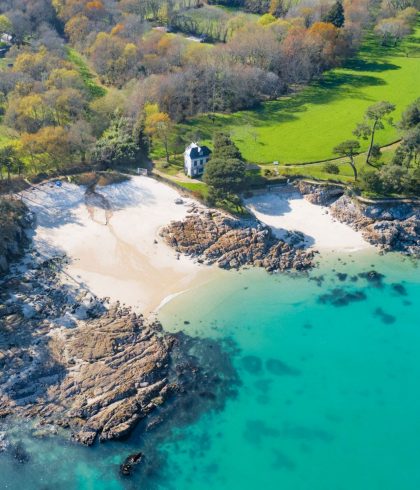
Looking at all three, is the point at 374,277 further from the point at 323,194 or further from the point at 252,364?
the point at 252,364

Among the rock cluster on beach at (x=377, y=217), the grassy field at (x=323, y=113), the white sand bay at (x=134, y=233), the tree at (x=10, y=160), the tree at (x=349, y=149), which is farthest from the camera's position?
the grassy field at (x=323, y=113)

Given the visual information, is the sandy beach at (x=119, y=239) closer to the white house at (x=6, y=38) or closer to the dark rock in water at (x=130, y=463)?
the dark rock in water at (x=130, y=463)

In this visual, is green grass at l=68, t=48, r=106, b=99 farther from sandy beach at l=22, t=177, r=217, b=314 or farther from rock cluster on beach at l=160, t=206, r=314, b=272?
rock cluster on beach at l=160, t=206, r=314, b=272

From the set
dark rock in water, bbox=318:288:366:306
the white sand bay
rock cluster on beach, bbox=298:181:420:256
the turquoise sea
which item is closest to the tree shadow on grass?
rock cluster on beach, bbox=298:181:420:256

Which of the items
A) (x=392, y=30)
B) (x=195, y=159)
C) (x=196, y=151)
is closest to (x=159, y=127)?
(x=196, y=151)

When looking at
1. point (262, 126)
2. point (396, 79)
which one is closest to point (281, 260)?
point (262, 126)

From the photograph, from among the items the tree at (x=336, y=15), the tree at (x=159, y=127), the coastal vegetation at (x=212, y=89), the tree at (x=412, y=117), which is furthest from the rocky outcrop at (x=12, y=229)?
the tree at (x=336, y=15)

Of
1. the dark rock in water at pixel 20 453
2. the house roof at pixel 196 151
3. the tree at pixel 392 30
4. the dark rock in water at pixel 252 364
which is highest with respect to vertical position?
the tree at pixel 392 30
